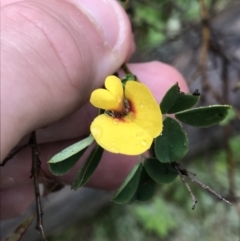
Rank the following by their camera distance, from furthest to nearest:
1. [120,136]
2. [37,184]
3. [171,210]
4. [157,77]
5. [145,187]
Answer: [171,210] → [157,77] → [145,187] → [37,184] → [120,136]

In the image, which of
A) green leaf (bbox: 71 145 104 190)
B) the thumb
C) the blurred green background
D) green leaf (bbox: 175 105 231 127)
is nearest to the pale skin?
the thumb

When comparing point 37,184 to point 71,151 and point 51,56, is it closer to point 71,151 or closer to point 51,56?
point 71,151

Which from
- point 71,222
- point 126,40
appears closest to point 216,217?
point 71,222

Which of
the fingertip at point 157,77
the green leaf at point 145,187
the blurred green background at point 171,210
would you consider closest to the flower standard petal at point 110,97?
the green leaf at point 145,187

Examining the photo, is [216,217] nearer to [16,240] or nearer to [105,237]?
[105,237]

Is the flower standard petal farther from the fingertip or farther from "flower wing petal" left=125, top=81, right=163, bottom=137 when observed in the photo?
the fingertip

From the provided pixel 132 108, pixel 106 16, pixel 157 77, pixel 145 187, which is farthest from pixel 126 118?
pixel 157 77
